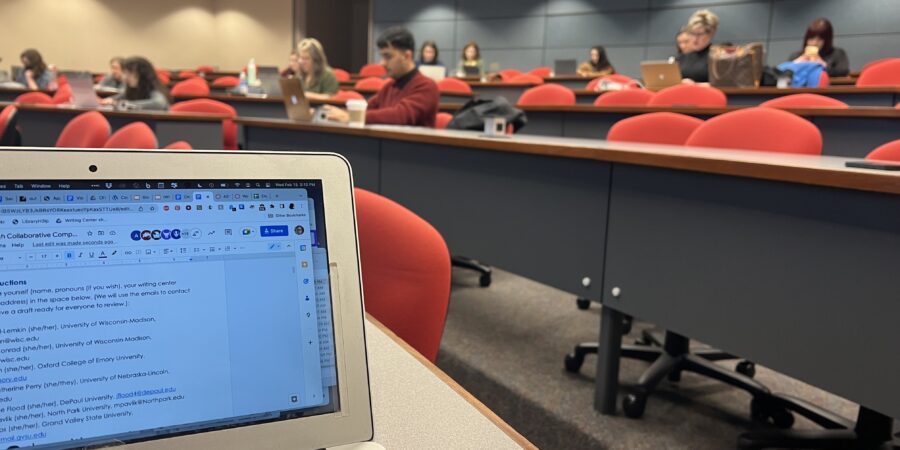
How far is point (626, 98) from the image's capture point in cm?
456

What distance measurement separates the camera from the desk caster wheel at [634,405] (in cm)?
200

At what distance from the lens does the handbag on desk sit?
4543 mm

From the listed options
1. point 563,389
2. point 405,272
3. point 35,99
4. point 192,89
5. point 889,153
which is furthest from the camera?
point 192,89

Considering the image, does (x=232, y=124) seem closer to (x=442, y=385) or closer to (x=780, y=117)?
(x=780, y=117)

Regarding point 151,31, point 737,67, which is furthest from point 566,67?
point 151,31

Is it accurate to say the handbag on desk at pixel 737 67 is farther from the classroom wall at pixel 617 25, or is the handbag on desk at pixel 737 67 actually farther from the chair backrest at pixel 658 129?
the classroom wall at pixel 617 25

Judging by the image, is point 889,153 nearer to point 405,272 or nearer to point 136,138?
point 405,272

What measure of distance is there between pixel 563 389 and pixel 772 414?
636 millimetres

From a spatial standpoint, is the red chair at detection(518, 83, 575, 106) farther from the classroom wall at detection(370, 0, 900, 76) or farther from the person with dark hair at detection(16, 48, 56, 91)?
the person with dark hair at detection(16, 48, 56, 91)

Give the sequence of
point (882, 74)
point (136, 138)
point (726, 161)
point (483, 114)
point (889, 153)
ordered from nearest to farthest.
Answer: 1. point (726, 161)
2. point (889, 153)
3. point (136, 138)
4. point (483, 114)
5. point (882, 74)

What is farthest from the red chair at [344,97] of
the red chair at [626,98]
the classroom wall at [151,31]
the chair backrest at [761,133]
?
Answer: the classroom wall at [151,31]

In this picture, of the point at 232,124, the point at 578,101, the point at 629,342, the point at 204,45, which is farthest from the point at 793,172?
the point at 204,45

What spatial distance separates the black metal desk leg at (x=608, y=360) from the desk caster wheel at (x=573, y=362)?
30cm

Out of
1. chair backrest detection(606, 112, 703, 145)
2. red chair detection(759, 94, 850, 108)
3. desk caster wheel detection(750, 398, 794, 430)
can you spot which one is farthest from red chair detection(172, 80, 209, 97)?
desk caster wheel detection(750, 398, 794, 430)
